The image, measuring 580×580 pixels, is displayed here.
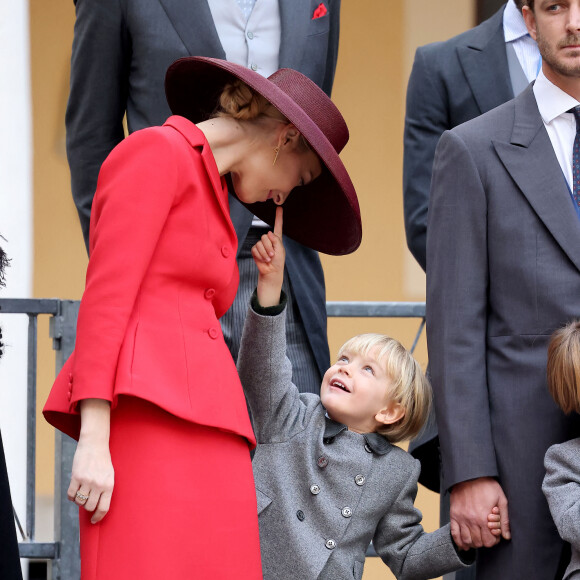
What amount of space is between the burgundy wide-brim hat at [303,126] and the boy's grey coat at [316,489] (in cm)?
27

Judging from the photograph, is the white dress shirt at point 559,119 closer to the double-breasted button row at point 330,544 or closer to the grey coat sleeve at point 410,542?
the grey coat sleeve at point 410,542

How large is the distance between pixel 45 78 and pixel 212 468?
3915 millimetres

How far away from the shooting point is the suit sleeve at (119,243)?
2.39 metres

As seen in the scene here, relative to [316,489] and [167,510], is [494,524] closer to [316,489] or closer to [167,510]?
[316,489]

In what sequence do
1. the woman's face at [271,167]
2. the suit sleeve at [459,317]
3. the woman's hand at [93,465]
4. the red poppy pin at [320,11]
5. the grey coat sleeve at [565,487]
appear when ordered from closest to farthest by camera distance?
the woman's hand at [93,465]
the grey coat sleeve at [565,487]
the woman's face at [271,167]
the suit sleeve at [459,317]
the red poppy pin at [320,11]

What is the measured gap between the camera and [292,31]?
11.0 ft

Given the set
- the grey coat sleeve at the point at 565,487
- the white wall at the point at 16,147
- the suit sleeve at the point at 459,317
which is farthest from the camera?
the white wall at the point at 16,147

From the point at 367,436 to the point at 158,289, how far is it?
2.68ft

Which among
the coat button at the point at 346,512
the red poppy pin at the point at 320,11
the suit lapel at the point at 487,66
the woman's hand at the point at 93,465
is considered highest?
the red poppy pin at the point at 320,11

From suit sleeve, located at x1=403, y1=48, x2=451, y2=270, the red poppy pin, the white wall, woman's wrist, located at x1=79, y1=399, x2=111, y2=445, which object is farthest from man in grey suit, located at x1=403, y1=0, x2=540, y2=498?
the white wall

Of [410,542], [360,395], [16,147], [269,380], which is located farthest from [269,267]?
[16,147]

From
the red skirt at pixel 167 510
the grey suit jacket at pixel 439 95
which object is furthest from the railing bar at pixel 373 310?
the red skirt at pixel 167 510

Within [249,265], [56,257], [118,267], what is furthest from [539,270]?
[56,257]

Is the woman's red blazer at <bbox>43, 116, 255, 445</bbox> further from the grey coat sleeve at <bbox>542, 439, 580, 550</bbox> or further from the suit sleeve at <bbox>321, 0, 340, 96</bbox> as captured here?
the suit sleeve at <bbox>321, 0, 340, 96</bbox>
